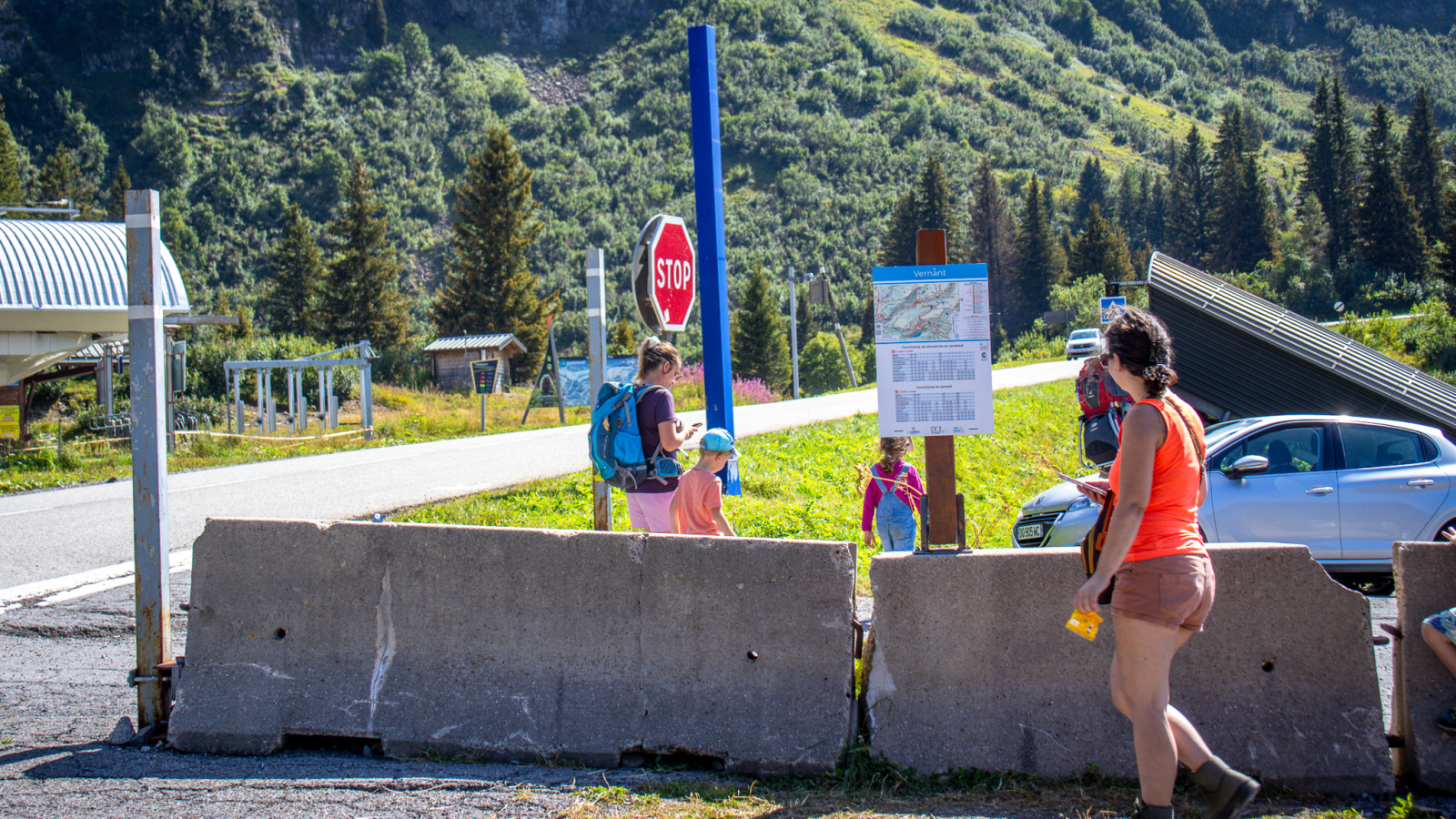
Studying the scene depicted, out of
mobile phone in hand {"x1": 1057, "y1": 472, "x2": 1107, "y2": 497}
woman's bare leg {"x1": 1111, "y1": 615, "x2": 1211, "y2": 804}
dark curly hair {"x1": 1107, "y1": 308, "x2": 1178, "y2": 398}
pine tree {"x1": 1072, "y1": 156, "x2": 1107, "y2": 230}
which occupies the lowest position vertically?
A: woman's bare leg {"x1": 1111, "y1": 615, "x2": 1211, "y2": 804}

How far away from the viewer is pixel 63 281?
745 inches

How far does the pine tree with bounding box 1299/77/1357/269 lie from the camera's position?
82.6 metres

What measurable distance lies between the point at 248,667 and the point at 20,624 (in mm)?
3538

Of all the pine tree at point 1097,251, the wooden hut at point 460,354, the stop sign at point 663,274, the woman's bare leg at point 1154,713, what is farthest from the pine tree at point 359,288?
the woman's bare leg at point 1154,713

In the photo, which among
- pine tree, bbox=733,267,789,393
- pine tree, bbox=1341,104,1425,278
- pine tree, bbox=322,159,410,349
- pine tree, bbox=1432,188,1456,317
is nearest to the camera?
pine tree, bbox=1432,188,1456,317

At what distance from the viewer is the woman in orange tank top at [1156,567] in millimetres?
3225

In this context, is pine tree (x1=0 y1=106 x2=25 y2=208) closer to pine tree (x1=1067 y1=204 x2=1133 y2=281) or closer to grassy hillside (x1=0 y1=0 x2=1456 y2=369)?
grassy hillside (x1=0 y1=0 x2=1456 y2=369)

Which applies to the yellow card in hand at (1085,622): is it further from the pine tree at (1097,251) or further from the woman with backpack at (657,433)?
the pine tree at (1097,251)

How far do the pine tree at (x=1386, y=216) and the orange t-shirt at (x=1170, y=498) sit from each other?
86.7 meters

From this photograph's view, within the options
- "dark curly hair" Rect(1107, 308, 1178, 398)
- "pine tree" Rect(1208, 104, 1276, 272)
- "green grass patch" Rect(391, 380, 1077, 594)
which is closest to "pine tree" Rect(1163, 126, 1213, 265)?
"pine tree" Rect(1208, 104, 1276, 272)

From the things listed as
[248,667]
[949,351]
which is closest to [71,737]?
[248,667]

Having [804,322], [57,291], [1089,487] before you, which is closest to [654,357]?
[1089,487]

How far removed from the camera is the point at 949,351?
440 centimetres

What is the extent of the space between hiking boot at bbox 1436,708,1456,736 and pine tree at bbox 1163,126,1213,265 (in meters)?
110
